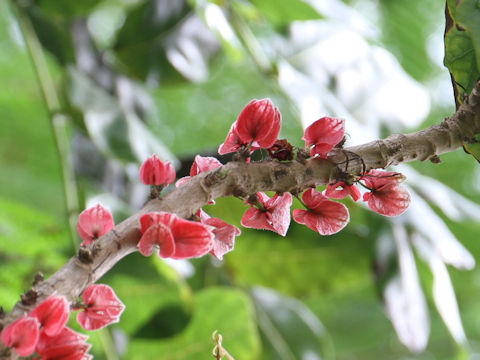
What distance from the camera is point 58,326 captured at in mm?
188

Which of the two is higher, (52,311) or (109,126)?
(52,311)

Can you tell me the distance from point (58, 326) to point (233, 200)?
0.51 m

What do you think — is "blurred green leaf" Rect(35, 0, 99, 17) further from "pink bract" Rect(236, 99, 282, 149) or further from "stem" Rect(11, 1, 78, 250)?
"pink bract" Rect(236, 99, 282, 149)

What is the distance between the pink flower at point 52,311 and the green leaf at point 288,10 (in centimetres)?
47

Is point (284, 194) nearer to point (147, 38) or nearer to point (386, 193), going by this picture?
point (386, 193)

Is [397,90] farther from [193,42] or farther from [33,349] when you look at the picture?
[33,349]

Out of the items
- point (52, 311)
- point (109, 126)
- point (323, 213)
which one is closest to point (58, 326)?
point (52, 311)

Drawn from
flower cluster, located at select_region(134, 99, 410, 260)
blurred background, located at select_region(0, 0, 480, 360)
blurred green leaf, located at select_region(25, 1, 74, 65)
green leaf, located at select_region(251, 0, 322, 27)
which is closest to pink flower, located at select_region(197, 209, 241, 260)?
flower cluster, located at select_region(134, 99, 410, 260)

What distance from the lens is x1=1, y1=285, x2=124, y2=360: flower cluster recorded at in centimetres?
18

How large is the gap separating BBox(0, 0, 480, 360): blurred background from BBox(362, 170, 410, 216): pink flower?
0.86ft

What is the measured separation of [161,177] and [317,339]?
543 millimetres

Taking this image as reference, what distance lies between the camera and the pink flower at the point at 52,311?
0.18 metres

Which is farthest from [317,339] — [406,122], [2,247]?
[2,247]

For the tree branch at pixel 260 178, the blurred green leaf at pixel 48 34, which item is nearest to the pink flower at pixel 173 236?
the tree branch at pixel 260 178
